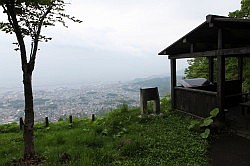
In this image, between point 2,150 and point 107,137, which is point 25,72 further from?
point 107,137

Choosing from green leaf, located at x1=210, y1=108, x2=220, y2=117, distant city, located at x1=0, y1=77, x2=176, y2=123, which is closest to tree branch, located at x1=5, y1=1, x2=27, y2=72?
green leaf, located at x1=210, y1=108, x2=220, y2=117

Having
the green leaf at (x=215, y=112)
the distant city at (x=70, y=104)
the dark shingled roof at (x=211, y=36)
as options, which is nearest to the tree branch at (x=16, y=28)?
the dark shingled roof at (x=211, y=36)

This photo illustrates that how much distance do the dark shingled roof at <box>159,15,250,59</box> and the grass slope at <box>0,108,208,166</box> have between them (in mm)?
3532

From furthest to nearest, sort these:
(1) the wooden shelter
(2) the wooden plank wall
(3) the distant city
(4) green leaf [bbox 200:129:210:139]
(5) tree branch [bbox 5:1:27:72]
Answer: (3) the distant city → (2) the wooden plank wall → (1) the wooden shelter → (4) green leaf [bbox 200:129:210:139] → (5) tree branch [bbox 5:1:27:72]

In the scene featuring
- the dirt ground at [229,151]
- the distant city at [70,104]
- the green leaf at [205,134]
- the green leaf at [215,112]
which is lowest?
the distant city at [70,104]

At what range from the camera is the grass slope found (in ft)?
20.0

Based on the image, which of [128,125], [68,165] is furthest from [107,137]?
[68,165]

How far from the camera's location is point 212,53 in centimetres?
902

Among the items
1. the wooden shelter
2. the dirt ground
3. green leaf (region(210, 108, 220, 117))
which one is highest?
the wooden shelter

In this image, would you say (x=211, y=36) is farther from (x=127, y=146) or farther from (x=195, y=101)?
(x=127, y=146)

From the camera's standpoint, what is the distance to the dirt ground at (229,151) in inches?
232

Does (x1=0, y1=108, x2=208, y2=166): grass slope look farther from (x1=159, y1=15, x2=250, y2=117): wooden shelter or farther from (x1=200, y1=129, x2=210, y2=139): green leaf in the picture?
(x1=159, y1=15, x2=250, y2=117): wooden shelter

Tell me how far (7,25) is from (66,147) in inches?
158

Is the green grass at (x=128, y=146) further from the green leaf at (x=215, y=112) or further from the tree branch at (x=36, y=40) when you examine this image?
the tree branch at (x=36, y=40)
